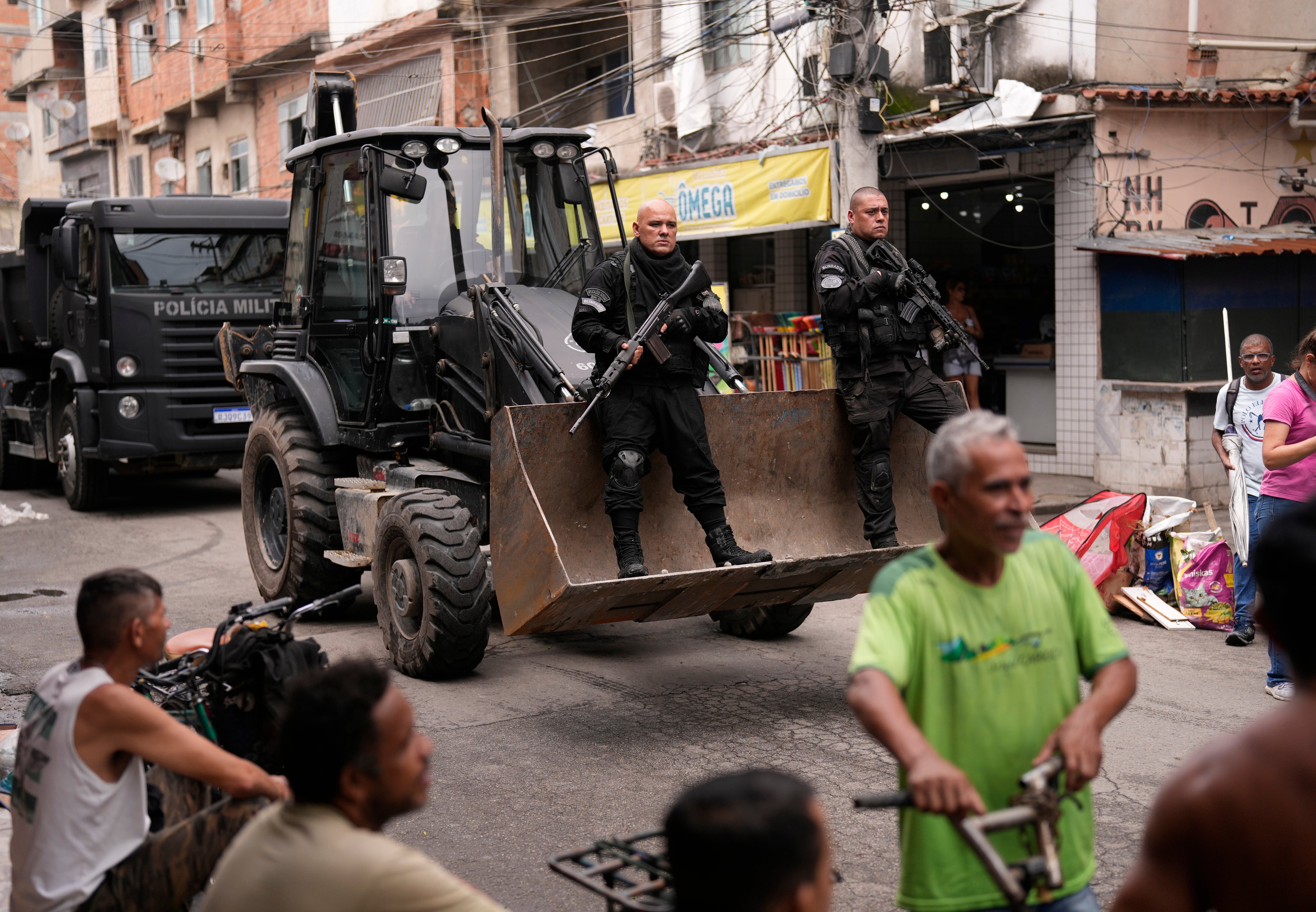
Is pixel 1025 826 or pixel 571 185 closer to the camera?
pixel 1025 826

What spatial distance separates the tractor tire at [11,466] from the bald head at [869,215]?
36.9 ft

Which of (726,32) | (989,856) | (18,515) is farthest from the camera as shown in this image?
(726,32)

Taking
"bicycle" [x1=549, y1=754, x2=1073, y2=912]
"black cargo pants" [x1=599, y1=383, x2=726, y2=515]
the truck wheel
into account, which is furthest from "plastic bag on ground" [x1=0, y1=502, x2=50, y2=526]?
"bicycle" [x1=549, y1=754, x2=1073, y2=912]

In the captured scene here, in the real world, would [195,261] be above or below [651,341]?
above

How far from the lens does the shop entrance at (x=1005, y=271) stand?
13367mm

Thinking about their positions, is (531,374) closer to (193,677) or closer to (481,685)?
(481,685)

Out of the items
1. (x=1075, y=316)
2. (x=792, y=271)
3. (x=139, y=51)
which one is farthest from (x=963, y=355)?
(x=139, y=51)

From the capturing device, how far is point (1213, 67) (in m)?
11.8

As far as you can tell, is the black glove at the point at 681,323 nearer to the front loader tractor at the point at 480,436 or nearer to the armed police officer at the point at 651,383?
the armed police officer at the point at 651,383

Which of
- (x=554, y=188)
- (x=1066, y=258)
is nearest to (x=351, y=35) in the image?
(x=1066, y=258)

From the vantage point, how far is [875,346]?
650cm

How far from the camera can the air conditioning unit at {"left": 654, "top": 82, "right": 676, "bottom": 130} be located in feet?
51.8

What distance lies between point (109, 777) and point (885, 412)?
4.35 metres

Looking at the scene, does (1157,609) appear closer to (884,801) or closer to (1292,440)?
(1292,440)
